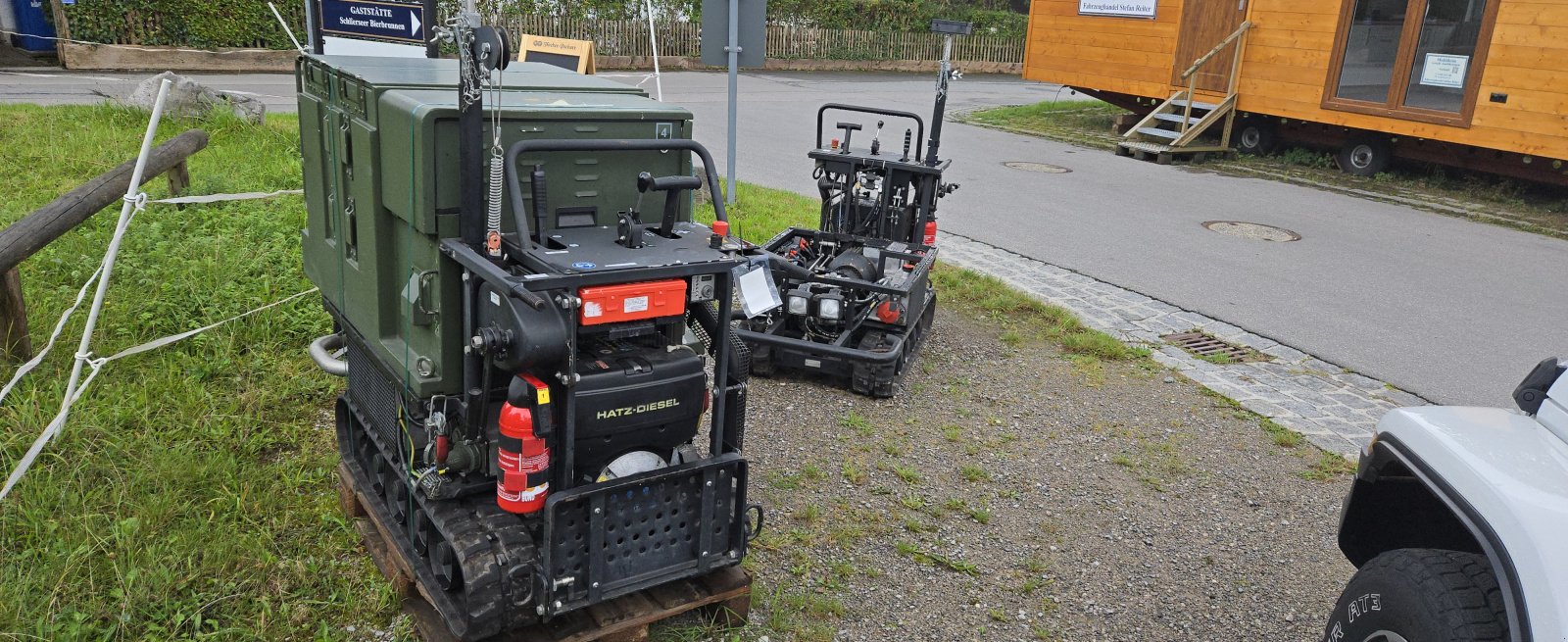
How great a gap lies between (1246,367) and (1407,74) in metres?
9.30

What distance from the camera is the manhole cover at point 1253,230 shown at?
35.7ft

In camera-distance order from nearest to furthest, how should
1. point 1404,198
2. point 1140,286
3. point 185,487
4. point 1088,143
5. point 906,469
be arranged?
point 185,487, point 906,469, point 1140,286, point 1404,198, point 1088,143

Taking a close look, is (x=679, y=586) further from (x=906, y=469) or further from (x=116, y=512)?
(x=116, y=512)

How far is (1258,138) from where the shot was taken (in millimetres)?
16375

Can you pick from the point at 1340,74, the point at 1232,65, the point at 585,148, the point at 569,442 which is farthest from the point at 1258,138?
the point at 569,442

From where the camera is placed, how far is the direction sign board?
7.18m

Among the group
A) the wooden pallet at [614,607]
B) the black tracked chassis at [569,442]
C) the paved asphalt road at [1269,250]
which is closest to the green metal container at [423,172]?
the black tracked chassis at [569,442]

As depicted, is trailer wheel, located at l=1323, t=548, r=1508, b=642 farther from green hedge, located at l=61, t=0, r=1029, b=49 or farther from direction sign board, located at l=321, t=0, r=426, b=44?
green hedge, located at l=61, t=0, r=1029, b=49

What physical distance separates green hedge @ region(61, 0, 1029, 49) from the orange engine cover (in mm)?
15199

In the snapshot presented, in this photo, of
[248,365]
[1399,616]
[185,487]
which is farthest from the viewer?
[248,365]

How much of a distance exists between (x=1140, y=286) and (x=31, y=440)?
7.81m

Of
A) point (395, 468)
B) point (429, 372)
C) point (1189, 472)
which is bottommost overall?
point (1189, 472)

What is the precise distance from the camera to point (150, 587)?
3.63m

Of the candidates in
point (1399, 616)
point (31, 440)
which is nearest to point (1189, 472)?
point (1399, 616)
